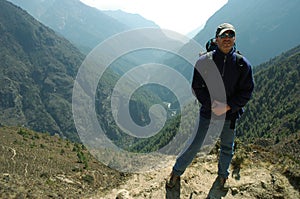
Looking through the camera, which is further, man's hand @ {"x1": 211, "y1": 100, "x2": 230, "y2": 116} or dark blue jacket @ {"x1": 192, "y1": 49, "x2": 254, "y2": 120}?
man's hand @ {"x1": 211, "y1": 100, "x2": 230, "y2": 116}

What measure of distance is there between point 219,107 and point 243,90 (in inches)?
19.2

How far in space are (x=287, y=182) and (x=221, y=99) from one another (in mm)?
2841

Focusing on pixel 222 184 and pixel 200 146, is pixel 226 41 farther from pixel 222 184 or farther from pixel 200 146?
pixel 222 184

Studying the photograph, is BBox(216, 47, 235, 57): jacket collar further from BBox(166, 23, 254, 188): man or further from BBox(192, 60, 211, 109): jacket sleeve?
BBox(192, 60, 211, 109): jacket sleeve

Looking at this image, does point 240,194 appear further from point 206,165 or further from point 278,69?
point 278,69

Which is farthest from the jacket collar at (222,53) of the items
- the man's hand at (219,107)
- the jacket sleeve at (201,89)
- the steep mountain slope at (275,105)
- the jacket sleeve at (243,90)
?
the steep mountain slope at (275,105)

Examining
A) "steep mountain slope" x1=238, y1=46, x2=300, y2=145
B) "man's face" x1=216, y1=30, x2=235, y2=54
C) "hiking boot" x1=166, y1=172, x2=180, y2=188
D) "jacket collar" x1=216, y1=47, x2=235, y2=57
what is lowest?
"hiking boot" x1=166, y1=172, x2=180, y2=188

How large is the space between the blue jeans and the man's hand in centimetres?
31

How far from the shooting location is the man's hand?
4.57m

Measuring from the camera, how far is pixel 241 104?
4590 mm

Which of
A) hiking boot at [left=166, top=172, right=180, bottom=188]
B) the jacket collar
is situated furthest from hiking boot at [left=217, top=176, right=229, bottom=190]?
the jacket collar

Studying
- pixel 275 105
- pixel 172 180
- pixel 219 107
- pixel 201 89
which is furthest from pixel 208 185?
pixel 275 105

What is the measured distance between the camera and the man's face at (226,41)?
4309mm

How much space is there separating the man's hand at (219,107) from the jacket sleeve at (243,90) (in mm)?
95
